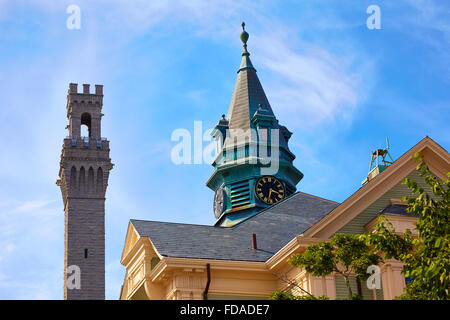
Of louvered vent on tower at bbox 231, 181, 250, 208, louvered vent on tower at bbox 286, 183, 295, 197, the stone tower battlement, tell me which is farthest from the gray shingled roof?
the stone tower battlement

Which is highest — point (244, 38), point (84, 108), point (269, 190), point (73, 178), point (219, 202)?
point (84, 108)

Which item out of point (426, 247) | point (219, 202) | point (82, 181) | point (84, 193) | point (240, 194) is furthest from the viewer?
point (82, 181)

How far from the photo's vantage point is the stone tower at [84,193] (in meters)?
80.2

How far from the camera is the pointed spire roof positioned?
5356 centimetres

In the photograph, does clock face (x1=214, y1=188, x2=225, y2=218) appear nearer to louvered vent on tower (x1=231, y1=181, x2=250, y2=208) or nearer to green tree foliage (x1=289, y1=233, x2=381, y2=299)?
louvered vent on tower (x1=231, y1=181, x2=250, y2=208)

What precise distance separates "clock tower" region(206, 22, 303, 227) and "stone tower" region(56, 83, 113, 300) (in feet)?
Result: 100

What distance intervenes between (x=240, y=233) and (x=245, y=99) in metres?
25.4

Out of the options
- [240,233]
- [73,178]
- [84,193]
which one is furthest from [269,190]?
[73,178]

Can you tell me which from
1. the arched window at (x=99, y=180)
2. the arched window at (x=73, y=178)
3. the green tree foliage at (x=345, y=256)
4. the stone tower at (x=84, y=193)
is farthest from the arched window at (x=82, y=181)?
the green tree foliage at (x=345, y=256)

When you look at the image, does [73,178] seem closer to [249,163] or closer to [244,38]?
[244,38]

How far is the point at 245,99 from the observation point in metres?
54.8

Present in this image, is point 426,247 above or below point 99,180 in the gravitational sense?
below

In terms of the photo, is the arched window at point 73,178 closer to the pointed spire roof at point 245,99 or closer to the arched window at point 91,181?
the arched window at point 91,181

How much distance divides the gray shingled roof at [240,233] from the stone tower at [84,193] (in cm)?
4705
